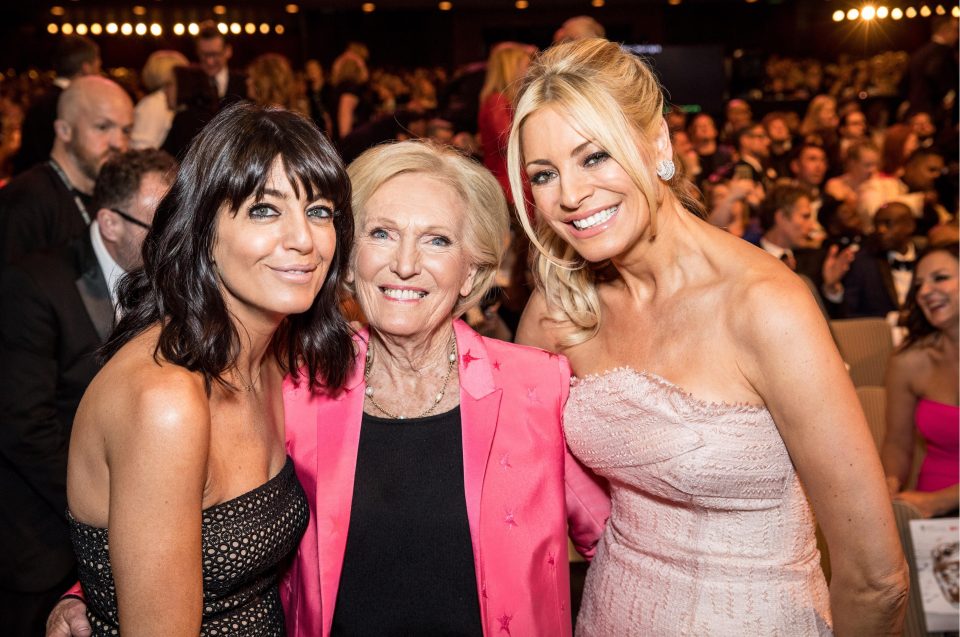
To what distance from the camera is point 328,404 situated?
203 cm

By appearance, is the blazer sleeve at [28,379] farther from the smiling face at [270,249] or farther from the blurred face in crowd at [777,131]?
the blurred face in crowd at [777,131]

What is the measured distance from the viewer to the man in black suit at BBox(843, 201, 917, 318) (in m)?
5.18

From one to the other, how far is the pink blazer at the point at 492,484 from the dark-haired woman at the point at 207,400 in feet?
0.26

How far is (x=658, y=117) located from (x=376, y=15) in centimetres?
1608

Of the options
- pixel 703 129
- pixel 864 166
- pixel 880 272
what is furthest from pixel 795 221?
pixel 703 129

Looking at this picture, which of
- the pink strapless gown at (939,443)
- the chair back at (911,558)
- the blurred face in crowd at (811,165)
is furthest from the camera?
the blurred face in crowd at (811,165)

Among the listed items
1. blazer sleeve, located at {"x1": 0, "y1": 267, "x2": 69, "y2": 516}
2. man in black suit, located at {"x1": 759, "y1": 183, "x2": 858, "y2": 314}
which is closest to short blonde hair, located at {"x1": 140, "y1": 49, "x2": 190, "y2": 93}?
blazer sleeve, located at {"x1": 0, "y1": 267, "x2": 69, "y2": 516}

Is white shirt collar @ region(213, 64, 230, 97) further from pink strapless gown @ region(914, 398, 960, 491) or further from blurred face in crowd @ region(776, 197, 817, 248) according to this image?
pink strapless gown @ region(914, 398, 960, 491)

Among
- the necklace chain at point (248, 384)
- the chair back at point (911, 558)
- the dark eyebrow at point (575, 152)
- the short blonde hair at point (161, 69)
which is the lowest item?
the chair back at point (911, 558)

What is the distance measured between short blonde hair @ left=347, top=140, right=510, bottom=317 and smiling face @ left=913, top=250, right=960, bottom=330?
7.10ft

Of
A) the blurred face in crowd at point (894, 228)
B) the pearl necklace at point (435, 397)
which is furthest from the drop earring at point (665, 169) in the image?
→ the blurred face in crowd at point (894, 228)

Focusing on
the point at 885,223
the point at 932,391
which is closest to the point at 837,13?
the point at 885,223

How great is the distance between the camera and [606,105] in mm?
1897

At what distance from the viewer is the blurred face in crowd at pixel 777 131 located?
9.73 meters
